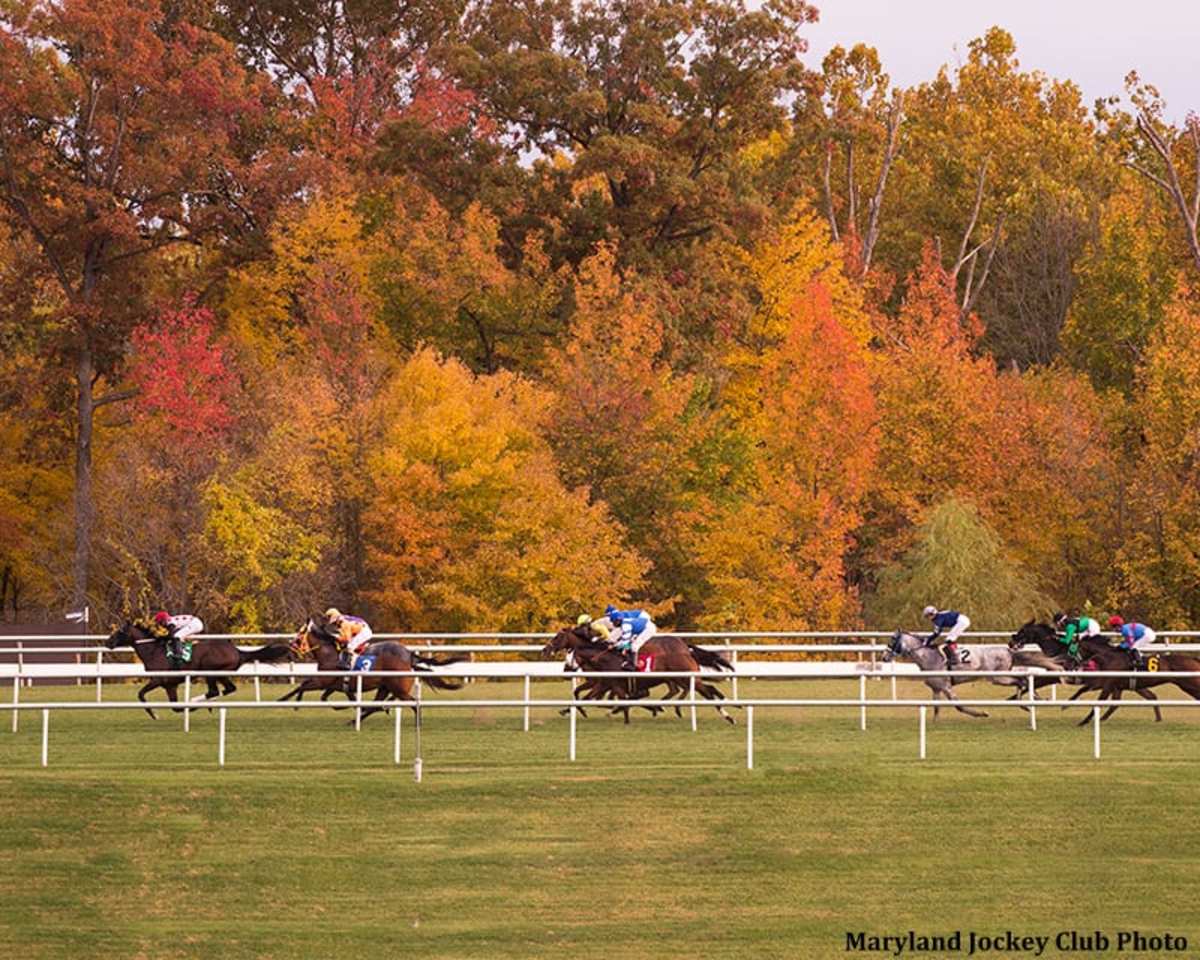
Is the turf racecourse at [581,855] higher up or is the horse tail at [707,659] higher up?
the horse tail at [707,659]

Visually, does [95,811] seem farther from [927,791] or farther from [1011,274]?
[1011,274]

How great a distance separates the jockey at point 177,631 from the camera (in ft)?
92.2

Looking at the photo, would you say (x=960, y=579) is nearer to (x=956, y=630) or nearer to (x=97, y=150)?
(x=956, y=630)

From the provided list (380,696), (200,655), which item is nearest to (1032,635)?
(380,696)

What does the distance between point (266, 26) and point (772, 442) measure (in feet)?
69.4

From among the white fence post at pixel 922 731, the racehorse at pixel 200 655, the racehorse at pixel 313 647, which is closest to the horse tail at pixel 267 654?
the racehorse at pixel 200 655

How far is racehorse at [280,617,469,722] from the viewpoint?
26.1 m

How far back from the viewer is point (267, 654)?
27.5 m

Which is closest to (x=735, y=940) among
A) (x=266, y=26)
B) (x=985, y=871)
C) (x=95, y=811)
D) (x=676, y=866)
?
(x=676, y=866)

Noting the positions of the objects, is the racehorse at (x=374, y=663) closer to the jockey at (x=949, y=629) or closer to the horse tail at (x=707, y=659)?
the horse tail at (x=707, y=659)

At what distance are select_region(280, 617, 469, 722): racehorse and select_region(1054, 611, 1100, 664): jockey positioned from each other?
7.54 metres

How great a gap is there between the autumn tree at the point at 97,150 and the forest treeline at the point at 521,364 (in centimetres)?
10

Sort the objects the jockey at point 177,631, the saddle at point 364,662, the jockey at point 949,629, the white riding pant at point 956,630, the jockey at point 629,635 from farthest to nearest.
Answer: the jockey at point 177,631, the white riding pant at point 956,630, the jockey at point 949,629, the jockey at point 629,635, the saddle at point 364,662

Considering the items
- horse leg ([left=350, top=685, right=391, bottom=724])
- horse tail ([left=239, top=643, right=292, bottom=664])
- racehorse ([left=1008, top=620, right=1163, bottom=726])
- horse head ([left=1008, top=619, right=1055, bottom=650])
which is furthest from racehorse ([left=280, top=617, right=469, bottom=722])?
racehorse ([left=1008, top=620, right=1163, bottom=726])
